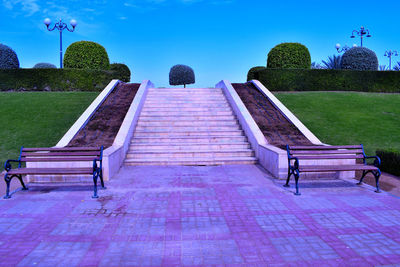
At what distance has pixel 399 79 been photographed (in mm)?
18547

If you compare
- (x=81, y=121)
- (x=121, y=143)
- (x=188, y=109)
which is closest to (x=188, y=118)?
(x=188, y=109)

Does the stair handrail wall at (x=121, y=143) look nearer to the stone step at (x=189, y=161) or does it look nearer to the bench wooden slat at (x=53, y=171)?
the stone step at (x=189, y=161)

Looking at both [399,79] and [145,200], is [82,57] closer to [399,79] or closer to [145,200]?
[145,200]

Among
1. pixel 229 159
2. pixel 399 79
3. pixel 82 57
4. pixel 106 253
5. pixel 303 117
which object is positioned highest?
pixel 82 57

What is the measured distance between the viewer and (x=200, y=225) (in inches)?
174

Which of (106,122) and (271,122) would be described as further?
(271,122)

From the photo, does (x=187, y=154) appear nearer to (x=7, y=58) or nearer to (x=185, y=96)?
(x=185, y=96)

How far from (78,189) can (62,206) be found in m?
1.04

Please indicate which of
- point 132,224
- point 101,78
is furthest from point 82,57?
point 132,224

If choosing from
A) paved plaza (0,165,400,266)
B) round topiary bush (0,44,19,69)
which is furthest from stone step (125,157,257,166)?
round topiary bush (0,44,19,69)

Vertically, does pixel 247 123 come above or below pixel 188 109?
below

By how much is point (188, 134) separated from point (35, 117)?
6944mm

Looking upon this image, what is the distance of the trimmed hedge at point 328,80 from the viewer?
17.3 m

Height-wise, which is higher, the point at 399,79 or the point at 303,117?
the point at 399,79
